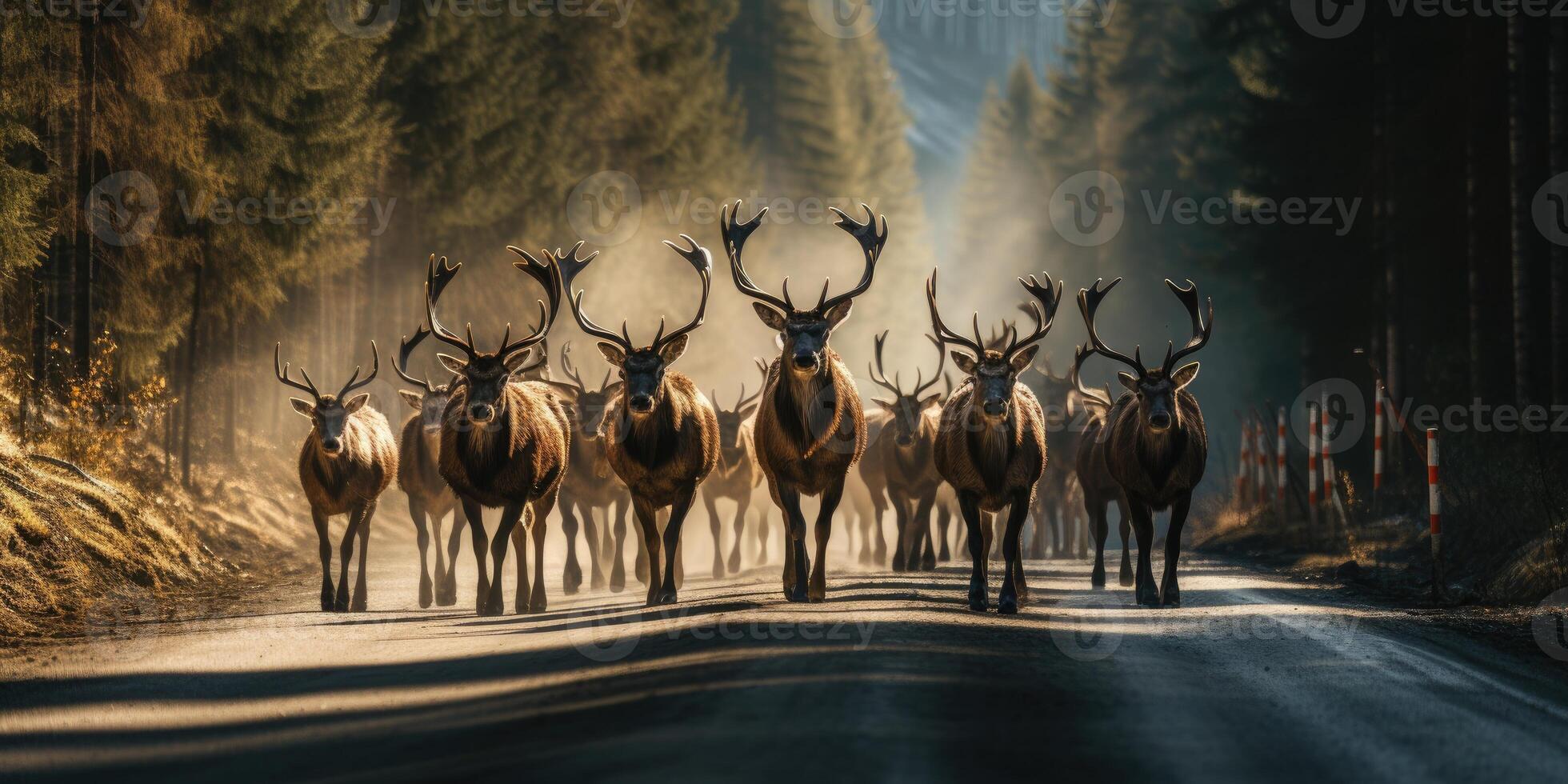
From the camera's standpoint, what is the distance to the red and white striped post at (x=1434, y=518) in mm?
13102

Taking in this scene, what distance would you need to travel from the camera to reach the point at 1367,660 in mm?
9148

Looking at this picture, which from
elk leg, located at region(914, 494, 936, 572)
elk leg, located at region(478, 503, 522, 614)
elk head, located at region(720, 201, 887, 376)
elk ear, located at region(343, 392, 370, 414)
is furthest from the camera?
elk leg, located at region(914, 494, 936, 572)

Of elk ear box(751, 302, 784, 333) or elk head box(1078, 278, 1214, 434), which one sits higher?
elk ear box(751, 302, 784, 333)

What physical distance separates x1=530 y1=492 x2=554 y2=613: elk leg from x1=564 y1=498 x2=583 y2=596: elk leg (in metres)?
1.70

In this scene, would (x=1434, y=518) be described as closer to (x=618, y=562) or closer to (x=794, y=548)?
(x=794, y=548)

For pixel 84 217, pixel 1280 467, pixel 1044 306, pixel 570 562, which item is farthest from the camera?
pixel 1280 467

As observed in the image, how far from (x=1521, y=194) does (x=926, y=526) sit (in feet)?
26.2

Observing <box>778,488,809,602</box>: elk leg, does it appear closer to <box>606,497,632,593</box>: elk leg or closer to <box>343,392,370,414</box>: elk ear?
<box>606,497,632,593</box>: elk leg

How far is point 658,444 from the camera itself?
43.4 feet

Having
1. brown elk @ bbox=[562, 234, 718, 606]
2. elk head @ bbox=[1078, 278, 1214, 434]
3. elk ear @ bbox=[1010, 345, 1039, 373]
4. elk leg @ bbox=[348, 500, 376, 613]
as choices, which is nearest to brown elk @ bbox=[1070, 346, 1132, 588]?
elk head @ bbox=[1078, 278, 1214, 434]

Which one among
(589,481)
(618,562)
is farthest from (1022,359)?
(589,481)

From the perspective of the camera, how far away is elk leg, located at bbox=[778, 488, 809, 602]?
12234 millimetres

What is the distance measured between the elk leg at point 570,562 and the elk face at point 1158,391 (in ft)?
21.7

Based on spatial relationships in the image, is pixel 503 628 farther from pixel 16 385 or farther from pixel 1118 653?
pixel 16 385
